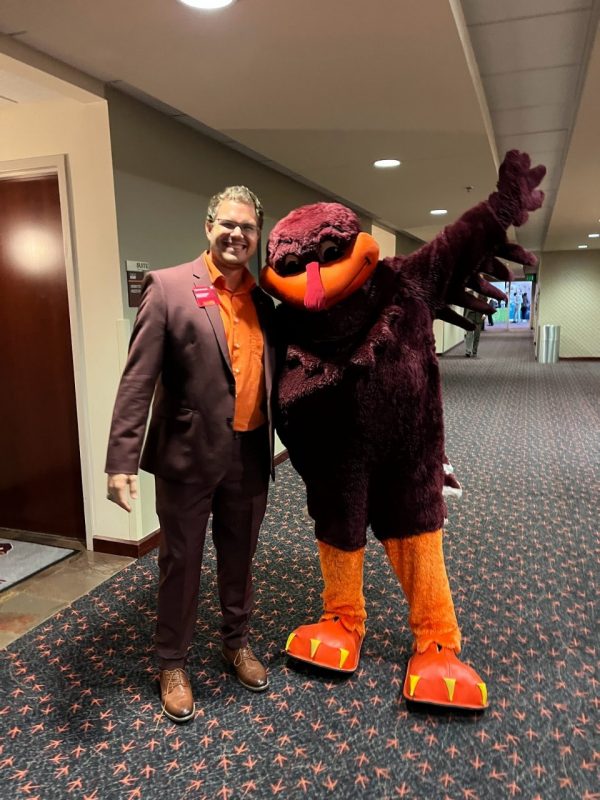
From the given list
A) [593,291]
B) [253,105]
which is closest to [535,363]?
[593,291]

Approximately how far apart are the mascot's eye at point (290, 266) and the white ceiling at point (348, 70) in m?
0.85

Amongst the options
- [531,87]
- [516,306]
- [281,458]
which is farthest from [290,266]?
[516,306]

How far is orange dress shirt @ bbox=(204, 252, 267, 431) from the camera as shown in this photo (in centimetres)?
171

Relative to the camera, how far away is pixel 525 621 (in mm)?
2295

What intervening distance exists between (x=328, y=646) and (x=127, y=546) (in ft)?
4.55

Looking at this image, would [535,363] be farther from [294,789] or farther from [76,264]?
[294,789]

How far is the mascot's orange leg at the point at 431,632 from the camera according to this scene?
1.78 m

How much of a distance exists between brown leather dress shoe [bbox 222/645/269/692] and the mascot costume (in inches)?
7.9

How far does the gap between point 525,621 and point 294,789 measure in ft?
3.88

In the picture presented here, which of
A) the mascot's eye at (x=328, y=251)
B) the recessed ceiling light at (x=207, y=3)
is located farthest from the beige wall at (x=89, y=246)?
the mascot's eye at (x=328, y=251)

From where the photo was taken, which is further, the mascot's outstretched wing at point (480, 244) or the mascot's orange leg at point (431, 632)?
the mascot's orange leg at point (431, 632)

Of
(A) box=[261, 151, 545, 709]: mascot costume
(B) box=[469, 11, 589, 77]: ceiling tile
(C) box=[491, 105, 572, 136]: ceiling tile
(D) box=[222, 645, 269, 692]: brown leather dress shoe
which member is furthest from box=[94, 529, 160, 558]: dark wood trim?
(C) box=[491, 105, 572, 136]: ceiling tile

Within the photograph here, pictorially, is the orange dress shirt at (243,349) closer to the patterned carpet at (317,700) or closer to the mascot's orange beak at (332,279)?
the mascot's orange beak at (332,279)

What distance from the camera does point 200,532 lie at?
1.77 metres
